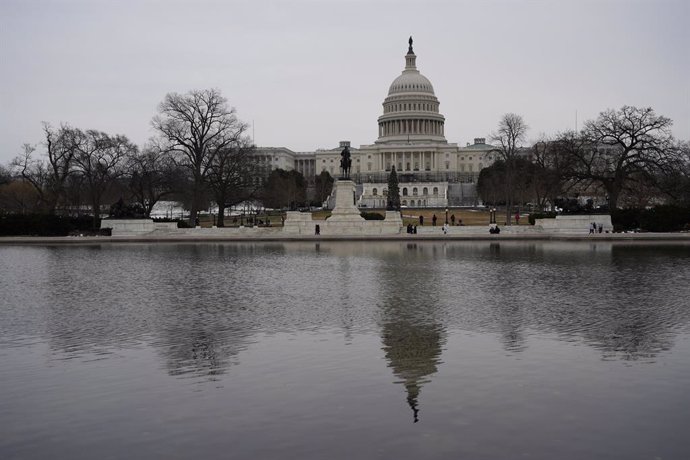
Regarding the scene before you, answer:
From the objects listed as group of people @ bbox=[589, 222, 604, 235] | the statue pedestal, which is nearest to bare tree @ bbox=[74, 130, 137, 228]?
the statue pedestal

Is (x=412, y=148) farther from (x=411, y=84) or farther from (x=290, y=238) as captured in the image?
(x=290, y=238)

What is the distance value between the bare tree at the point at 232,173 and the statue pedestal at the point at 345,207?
9.68 m

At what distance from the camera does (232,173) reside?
191 feet

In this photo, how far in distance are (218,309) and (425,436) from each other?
909 cm

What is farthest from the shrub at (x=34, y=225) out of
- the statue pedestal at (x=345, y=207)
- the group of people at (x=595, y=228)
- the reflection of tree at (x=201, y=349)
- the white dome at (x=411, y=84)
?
the white dome at (x=411, y=84)

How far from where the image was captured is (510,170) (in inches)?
2486

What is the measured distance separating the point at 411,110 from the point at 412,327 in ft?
501

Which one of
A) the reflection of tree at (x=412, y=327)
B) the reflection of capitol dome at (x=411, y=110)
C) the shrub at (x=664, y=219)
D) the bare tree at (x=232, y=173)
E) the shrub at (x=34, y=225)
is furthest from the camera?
the reflection of capitol dome at (x=411, y=110)

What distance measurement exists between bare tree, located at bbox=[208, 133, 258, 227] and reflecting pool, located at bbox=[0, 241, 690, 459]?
36.9 m

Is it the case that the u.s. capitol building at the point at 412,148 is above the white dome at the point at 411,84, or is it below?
below

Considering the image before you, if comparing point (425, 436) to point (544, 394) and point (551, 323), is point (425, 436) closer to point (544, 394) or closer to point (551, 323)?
point (544, 394)

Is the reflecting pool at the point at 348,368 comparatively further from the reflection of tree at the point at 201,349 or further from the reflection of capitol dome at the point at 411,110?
the reflection of capitol dome at the point at 411,110

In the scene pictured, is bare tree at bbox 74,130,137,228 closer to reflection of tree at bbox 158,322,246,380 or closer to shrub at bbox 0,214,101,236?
shrub at bbox 0,214,101,236

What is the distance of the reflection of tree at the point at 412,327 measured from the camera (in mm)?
9938
